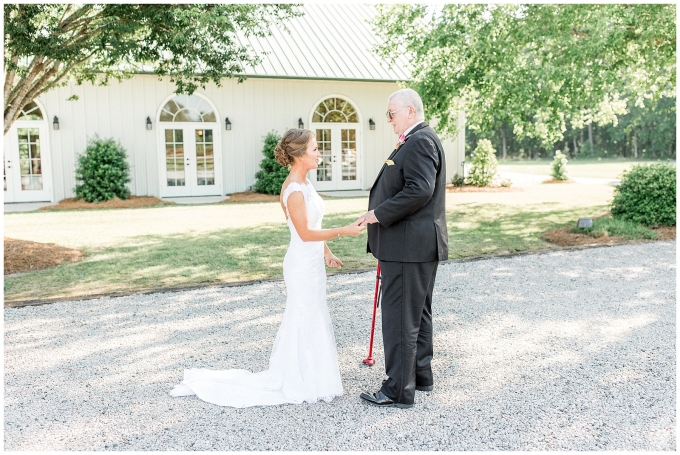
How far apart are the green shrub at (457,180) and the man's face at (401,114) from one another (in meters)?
17.0

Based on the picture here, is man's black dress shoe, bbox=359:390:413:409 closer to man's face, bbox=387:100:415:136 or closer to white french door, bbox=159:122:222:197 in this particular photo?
man's face, bbox=387:100:415:136

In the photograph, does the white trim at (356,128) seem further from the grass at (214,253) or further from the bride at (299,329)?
the bride at (299,329)

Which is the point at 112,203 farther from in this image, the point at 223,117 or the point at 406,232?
the point at 406,232

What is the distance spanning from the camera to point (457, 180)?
66.9 feet

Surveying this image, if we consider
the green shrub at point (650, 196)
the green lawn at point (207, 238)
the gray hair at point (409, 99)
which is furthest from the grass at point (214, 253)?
the gray hair at point (409, 99)

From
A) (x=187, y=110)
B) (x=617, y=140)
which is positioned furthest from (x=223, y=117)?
(x=617, y=140)

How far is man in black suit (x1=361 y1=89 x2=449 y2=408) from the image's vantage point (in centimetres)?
363

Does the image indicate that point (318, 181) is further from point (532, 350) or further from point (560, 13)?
point (532, 350)

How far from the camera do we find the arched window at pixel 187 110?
17406mm

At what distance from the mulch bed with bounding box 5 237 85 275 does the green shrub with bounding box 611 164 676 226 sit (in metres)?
9.13

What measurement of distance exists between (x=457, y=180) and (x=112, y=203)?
10.6 meters

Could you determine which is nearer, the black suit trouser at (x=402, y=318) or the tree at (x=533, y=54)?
the black suit trouser at (x=402, y=318)

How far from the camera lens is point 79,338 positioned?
207 inches

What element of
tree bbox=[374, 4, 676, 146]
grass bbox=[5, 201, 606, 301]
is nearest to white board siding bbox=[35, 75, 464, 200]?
grass bbox=[5, 201, 606, 301]
